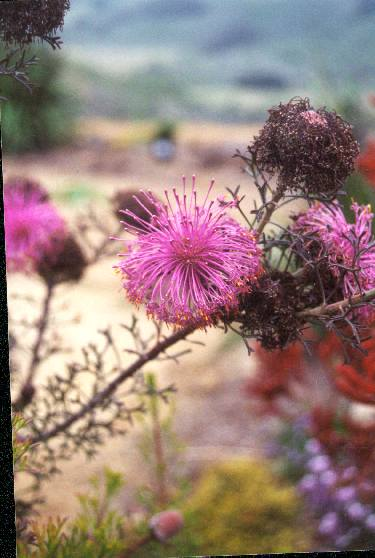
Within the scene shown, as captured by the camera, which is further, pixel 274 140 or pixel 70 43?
pixel 70 43

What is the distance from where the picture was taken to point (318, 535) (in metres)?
0.93

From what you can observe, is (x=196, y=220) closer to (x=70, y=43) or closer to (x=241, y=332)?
(x=241, y=332)

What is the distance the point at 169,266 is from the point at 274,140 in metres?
0.12

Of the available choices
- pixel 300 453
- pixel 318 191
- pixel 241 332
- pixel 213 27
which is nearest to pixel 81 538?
pixel 241 332

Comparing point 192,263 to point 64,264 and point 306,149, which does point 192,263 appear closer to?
point 306,149

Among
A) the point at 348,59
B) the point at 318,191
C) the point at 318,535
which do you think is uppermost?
the point at 348,59

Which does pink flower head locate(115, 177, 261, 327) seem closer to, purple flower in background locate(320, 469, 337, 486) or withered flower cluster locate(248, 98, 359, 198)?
withered flower cluster locate(248, 98, 359, 198)

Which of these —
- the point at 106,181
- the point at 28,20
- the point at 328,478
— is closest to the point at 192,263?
the point at 28,20

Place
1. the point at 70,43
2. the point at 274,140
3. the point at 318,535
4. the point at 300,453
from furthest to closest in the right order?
1. the point at 300,453
2. the point at 318,535
3. the point at 70,43
4. the point at 274,140

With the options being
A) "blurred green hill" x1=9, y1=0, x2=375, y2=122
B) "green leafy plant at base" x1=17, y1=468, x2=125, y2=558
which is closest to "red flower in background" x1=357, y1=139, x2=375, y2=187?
"blurred green hill" x1=9, y1=0, x2=375, y2=122

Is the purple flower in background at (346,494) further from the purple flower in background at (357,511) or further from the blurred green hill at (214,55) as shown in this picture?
the blurred green hill at (214,55)

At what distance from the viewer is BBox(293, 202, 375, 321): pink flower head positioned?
19.6 inches

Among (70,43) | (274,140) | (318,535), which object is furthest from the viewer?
(318,535)

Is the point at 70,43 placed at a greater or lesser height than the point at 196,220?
greater
